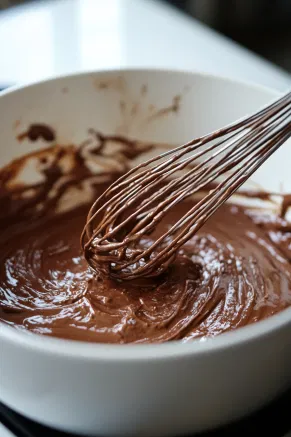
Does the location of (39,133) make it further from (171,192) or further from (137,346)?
(137,346)

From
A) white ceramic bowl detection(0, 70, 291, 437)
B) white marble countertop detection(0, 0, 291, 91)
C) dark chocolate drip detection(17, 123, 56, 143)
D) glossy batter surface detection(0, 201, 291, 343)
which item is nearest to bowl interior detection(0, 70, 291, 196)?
dark chocolate drip detection(17, 123, 56, 143)

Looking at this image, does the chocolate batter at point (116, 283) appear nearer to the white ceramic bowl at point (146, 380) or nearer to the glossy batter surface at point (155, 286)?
the glossy batter surface at point (155, 286)

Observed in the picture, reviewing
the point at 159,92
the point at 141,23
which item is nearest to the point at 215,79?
the point at 159,92

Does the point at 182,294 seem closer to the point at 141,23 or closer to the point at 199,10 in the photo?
the point at 141,23

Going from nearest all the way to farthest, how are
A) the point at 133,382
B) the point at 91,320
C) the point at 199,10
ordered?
the point at 133,382 → the point at 91,320 → the point at 199,10

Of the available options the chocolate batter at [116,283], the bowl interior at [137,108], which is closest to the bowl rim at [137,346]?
the chocolate batter at [116,283]

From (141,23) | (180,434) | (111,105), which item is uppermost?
(141,23)
